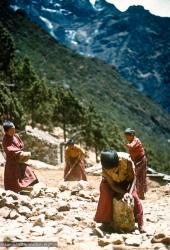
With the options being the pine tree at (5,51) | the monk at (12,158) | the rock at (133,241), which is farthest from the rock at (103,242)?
the pine tree at (5,51)

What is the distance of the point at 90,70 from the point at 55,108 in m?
107

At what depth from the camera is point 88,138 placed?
2068 inches

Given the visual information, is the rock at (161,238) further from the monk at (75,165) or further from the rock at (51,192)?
the monk at (75,165)

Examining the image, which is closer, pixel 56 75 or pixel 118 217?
pixel 118 217

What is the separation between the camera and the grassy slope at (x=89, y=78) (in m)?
121

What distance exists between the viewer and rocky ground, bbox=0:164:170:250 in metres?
7.08

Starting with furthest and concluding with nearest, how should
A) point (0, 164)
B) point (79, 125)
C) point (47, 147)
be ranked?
point (79, 125) < point (47, 147) < point (0, 164)

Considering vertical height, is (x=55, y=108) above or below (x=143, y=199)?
below

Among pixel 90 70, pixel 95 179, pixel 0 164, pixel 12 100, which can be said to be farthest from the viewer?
pixel 90 70

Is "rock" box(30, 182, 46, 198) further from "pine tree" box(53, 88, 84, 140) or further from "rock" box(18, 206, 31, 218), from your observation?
"pine tree" box(53, 88, 84, 140)

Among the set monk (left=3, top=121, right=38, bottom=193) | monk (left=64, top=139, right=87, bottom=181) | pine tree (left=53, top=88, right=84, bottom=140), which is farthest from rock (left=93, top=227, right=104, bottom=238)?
pine tree (left=53, top=88, right=84, bottom=140)

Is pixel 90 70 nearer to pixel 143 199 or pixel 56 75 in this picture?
pixel 56 75

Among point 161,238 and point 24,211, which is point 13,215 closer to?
point 24,211

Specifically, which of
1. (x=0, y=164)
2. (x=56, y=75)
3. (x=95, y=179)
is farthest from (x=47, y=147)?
(x=56, y=75)
